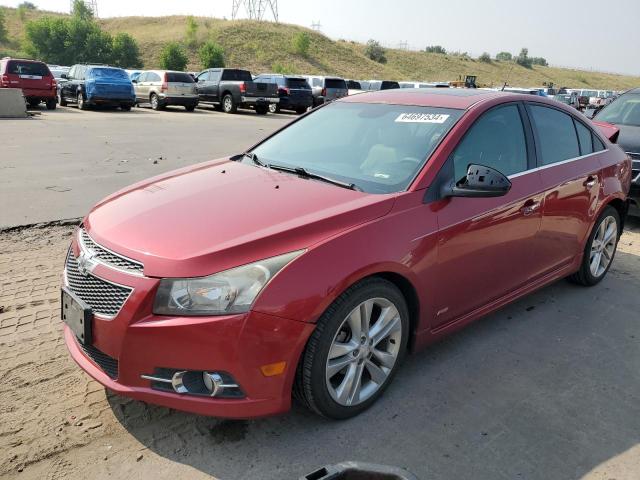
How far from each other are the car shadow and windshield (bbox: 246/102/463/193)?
1.25m

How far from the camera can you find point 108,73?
21.5 metres

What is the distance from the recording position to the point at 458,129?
3445 mm

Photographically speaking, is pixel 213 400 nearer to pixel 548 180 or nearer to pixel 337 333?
pixel 337 333

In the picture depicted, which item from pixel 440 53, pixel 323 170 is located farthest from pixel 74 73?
pixel 440 53

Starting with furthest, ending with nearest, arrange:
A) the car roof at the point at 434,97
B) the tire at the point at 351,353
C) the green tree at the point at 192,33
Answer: the green tree at the point at 192,33
the car roof at the point at 434,97
the tire at the point at 351,353

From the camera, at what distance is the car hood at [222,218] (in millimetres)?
2545

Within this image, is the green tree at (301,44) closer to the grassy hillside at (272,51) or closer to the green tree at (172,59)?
the grassy hillside at (272,51)

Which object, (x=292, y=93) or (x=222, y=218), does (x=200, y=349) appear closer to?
(x=222, y=218)

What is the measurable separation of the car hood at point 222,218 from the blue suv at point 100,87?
1977 cm

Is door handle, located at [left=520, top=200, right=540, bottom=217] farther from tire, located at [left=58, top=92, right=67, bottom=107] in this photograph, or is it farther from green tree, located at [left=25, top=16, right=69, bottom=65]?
green tree, located at [left=25, top=16, right=69, bottom=65]

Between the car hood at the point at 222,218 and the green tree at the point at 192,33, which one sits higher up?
the green tree at the point at 192,33

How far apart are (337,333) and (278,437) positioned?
24.5 inches

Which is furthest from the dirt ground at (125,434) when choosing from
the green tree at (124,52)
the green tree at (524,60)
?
the green tree at (524,60)

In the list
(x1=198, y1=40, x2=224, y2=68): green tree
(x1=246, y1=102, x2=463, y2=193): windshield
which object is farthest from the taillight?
(x1=198, y1=40, x2=224, y2=68): green tree
